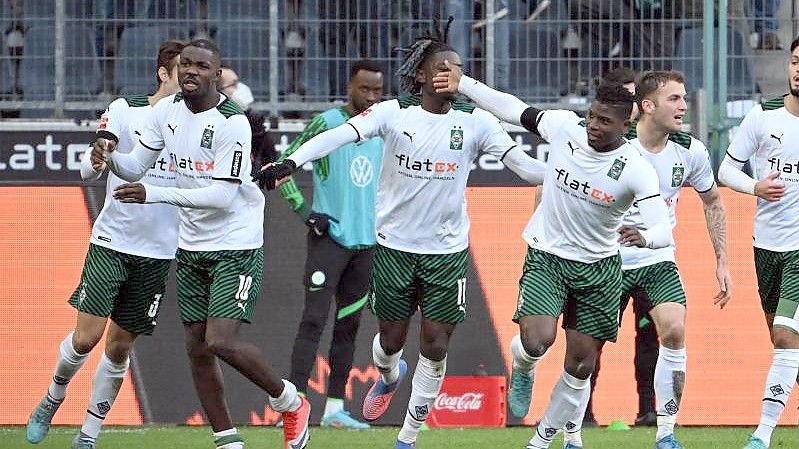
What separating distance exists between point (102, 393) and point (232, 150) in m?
1.88

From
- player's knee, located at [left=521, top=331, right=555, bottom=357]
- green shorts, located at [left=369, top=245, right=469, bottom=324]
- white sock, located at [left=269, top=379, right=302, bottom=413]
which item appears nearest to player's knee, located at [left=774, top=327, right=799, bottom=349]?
player's knee, located at [left=521, top=331, right=555, bottom=357]

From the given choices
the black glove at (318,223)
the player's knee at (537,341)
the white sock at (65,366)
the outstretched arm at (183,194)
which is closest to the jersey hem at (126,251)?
the white sock at (65,366)

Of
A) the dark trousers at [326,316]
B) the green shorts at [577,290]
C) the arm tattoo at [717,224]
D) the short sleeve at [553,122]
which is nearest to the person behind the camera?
the green shorts at [577,290]

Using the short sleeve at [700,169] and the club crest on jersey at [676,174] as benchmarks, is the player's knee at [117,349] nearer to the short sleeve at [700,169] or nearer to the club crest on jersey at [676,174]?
the club crest on jersey at [676,174]

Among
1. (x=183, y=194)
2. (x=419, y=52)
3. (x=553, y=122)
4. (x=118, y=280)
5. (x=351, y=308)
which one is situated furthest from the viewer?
(x=351, y=308)

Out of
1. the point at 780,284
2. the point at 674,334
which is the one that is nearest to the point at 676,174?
the point at 780,284

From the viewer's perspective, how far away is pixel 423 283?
9.23 meters

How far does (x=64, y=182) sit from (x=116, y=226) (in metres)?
2.31

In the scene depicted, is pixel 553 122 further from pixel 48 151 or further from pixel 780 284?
pixel 48 151

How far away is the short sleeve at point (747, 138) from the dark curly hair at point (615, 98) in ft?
4.21

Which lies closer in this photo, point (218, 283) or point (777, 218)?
point (218, 283)

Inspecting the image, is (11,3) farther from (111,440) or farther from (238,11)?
(111,440)

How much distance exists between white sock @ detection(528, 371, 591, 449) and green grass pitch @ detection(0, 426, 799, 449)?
116 centimetres

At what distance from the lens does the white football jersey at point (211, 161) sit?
28.1ft
